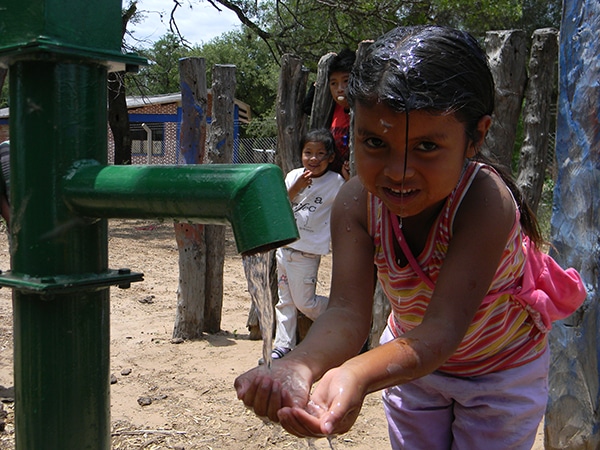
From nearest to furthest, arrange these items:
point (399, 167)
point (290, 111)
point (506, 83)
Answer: point (399, 167), point (506, 83), point (290, 111)

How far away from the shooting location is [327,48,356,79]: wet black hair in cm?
447

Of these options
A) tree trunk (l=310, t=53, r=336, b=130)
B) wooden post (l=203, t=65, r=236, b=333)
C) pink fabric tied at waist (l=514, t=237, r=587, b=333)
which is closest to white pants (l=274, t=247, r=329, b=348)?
wooden post (l=203, t=65, r=236, b=333)

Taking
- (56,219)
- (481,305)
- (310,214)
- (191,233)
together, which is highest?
(56,219)

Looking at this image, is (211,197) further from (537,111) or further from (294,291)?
(294,291)

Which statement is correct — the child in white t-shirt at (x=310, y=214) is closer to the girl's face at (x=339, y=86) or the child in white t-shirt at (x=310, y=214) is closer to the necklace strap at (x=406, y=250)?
the girl's face at (x=339, y=86)

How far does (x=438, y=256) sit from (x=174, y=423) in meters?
2.23

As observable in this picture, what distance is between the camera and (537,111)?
3.82 meters

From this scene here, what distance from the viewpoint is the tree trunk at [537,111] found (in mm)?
3752

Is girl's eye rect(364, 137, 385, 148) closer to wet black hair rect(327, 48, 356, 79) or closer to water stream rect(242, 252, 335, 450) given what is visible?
water stream rect(242, 252, 335, 450)

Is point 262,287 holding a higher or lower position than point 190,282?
higher

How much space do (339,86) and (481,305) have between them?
309 centimetres

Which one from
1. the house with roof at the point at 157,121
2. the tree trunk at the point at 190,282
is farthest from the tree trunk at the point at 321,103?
the house with roof at the point at 157,121

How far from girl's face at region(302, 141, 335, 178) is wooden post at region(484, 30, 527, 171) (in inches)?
43.9

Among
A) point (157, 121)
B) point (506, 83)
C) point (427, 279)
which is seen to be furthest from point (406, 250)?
point (157, 121)
